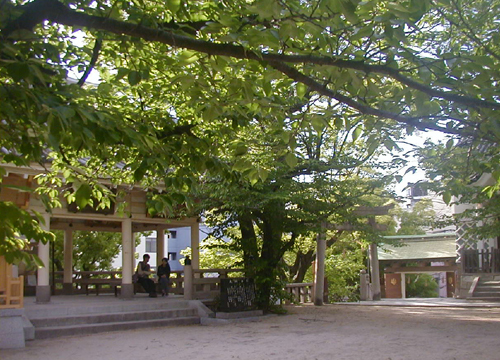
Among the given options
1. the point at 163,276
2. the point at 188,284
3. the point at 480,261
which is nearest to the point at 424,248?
the point at 480,261

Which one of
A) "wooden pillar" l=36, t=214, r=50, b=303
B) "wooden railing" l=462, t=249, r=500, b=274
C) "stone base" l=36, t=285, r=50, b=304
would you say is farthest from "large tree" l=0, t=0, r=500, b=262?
"wooden railing" l=462, t=249, r=500, b=274

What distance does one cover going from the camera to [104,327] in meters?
12.5

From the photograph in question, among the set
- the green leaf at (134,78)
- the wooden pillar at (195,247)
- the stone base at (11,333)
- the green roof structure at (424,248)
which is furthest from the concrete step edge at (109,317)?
the green roof structure at (424,248)

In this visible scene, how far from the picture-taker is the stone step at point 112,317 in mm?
12036

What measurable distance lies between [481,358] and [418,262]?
21363 millimetres

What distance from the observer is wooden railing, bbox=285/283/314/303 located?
19.9 meters

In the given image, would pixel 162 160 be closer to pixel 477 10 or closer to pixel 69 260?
pixel 477 10

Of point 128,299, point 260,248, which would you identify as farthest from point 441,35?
point 128,299

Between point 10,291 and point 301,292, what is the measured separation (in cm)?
1177

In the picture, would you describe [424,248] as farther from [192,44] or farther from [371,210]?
[192,44]

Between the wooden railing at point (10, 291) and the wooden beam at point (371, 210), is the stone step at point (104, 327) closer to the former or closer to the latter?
the wooden railing at point (10, 291)

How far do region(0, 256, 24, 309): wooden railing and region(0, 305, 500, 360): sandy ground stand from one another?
0.87m

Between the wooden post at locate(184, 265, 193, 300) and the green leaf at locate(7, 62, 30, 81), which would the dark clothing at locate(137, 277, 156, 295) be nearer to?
the wooden post at locate(184, 265, 193, 300)

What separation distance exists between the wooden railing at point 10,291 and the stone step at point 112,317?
0.80m
